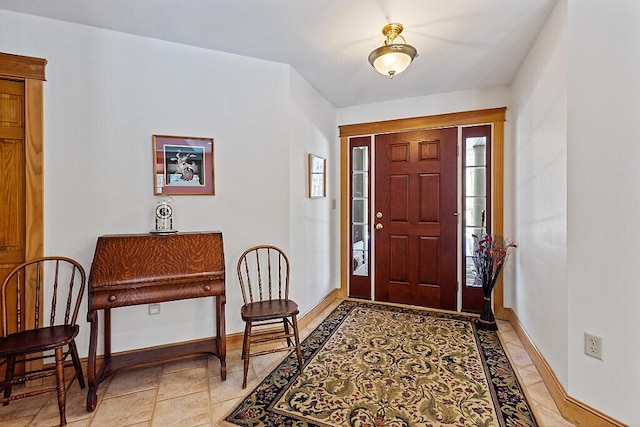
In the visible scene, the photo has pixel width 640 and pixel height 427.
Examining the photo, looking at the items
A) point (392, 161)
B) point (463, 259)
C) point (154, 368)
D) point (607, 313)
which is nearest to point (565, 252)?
point (607, 313)

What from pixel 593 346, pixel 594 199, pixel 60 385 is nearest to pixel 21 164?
pixel 60 385

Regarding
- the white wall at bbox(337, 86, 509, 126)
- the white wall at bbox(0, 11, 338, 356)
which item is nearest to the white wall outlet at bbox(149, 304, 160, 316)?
the white wall at bbox(0, 11, 338, 356)

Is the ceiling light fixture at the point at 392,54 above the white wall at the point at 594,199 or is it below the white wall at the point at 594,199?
above

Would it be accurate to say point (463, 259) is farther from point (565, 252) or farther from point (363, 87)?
point (363, 87)

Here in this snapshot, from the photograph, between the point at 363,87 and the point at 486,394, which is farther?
the point at 363,87

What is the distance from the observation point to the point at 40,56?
2.03 meters

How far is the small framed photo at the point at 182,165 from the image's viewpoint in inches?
90.5

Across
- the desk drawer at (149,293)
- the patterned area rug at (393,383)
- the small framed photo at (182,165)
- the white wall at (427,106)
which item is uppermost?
the white wall at (427,106)

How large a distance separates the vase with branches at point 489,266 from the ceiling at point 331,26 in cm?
166

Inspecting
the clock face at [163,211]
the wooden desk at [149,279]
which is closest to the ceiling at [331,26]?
the clock face at [163,211]

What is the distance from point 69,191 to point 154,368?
1.42 meters

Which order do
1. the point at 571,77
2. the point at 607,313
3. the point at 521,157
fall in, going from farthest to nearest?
the point at 521,157 < the point at 571,77 < the point at 607,313

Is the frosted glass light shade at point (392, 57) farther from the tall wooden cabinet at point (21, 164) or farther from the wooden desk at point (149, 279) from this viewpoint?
the tall wooden cabinet at point (21, 164)

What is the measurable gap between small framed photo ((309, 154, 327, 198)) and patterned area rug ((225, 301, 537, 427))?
141cm
